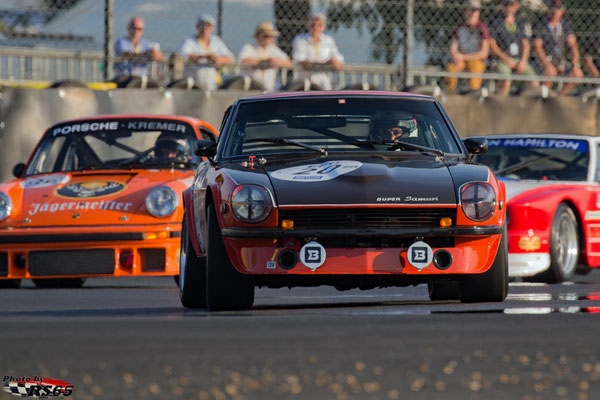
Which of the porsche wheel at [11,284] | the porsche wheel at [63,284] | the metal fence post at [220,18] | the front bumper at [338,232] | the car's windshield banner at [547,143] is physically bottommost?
the porsche wheel at [63,284]

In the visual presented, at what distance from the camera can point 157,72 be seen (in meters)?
15.8

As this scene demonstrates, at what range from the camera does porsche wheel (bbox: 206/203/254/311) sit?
720cm

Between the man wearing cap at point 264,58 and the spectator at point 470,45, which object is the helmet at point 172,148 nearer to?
the man wearing cap at point 264,58

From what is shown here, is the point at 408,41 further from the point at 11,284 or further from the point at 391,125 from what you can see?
the point at 391,125

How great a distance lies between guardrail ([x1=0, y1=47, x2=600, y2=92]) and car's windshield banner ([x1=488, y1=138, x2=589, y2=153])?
3.19m

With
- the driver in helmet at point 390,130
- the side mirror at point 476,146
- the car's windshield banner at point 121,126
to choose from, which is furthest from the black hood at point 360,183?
the car's windshield banner at point 121,126

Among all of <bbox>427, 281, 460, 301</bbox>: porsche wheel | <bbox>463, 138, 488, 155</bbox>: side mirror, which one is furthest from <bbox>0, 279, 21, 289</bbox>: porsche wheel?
<bbox>463, 138, 488, 155</bbox>: side mirror

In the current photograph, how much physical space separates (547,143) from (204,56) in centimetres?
485

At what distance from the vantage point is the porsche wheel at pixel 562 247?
1095 cm

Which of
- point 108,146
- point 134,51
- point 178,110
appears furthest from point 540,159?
point 134,51

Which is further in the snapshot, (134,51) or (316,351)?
(134,51)

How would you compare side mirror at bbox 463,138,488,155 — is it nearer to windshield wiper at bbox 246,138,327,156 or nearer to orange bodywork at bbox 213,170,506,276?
windshield wiper at bbox 246,138,327,156

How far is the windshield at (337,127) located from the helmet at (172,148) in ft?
8.88

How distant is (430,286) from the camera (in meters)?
8.34
